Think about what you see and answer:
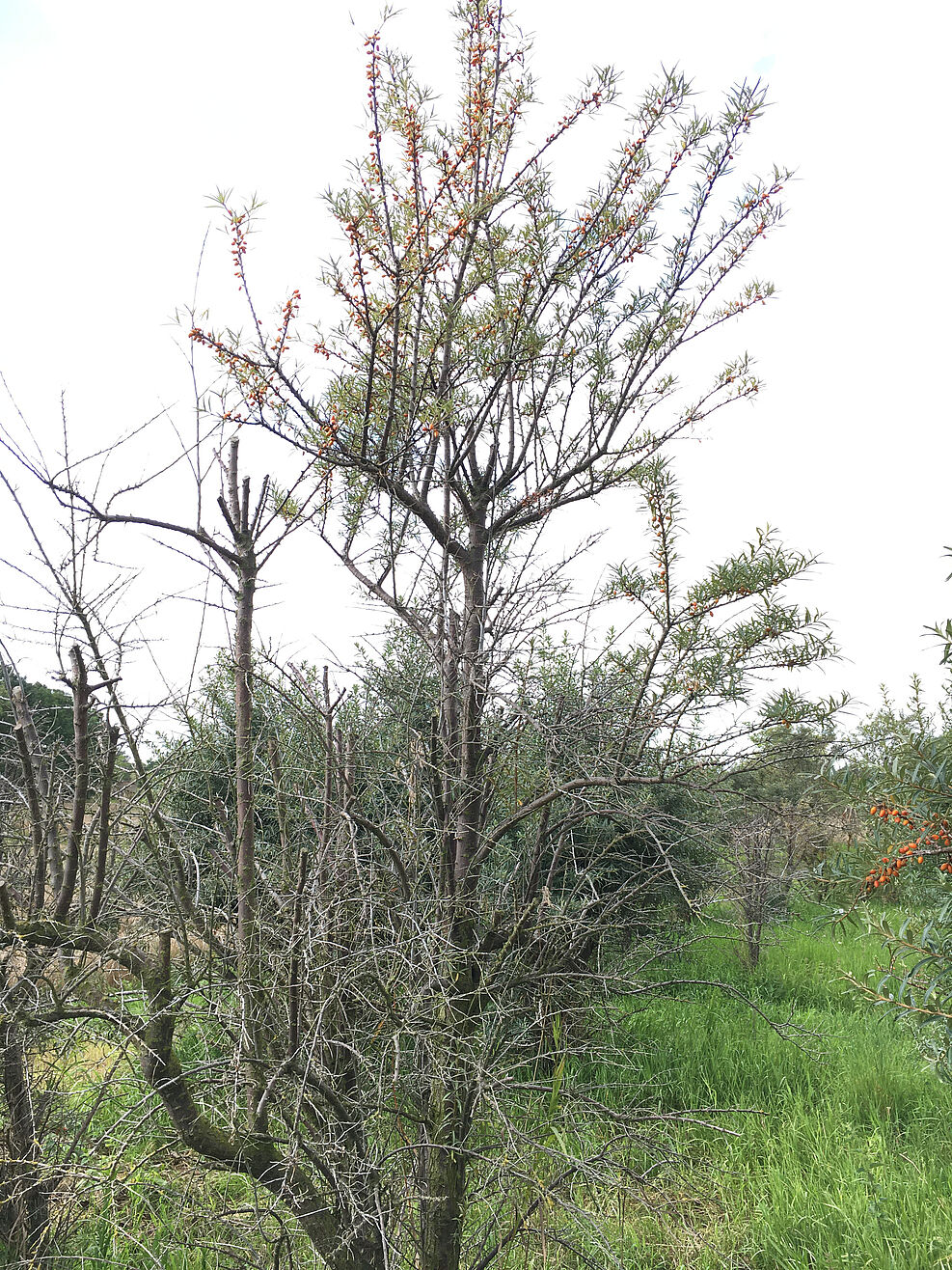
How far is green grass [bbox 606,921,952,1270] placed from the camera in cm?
324

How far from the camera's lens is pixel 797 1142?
4.03 metres

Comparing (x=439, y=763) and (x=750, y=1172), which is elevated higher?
(x=439, y=763)

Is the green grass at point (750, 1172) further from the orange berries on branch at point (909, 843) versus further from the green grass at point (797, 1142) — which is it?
the orange berries on branch at point (909, 843)

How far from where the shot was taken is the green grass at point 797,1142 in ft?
10.6

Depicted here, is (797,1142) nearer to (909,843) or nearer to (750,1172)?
(750,1172)

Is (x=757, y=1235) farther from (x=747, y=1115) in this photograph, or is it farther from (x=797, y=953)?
(x=797, y=953)

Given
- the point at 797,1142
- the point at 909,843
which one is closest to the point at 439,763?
the point at 909,843

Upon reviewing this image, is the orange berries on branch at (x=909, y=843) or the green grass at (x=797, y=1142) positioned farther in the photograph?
the green grass at (x=797, y=1142)

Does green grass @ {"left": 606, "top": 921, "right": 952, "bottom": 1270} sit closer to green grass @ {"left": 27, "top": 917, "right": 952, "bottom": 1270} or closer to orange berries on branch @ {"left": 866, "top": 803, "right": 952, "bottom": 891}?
green grass @ {"left": 27, "top": 917, "right": 952, "bottom": 1270}

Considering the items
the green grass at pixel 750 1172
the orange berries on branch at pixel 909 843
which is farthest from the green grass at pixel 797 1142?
the orange berries on branch at pixel 909 843

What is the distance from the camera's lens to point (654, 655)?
331 centimetres

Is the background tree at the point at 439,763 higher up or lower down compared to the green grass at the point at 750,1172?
higher up

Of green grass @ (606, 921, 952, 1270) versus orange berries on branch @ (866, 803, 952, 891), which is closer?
orange berries on branch @ (866, 803, 952, 891)

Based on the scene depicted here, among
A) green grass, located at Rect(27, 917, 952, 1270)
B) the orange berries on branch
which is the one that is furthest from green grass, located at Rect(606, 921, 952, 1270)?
the orange berries on branch
